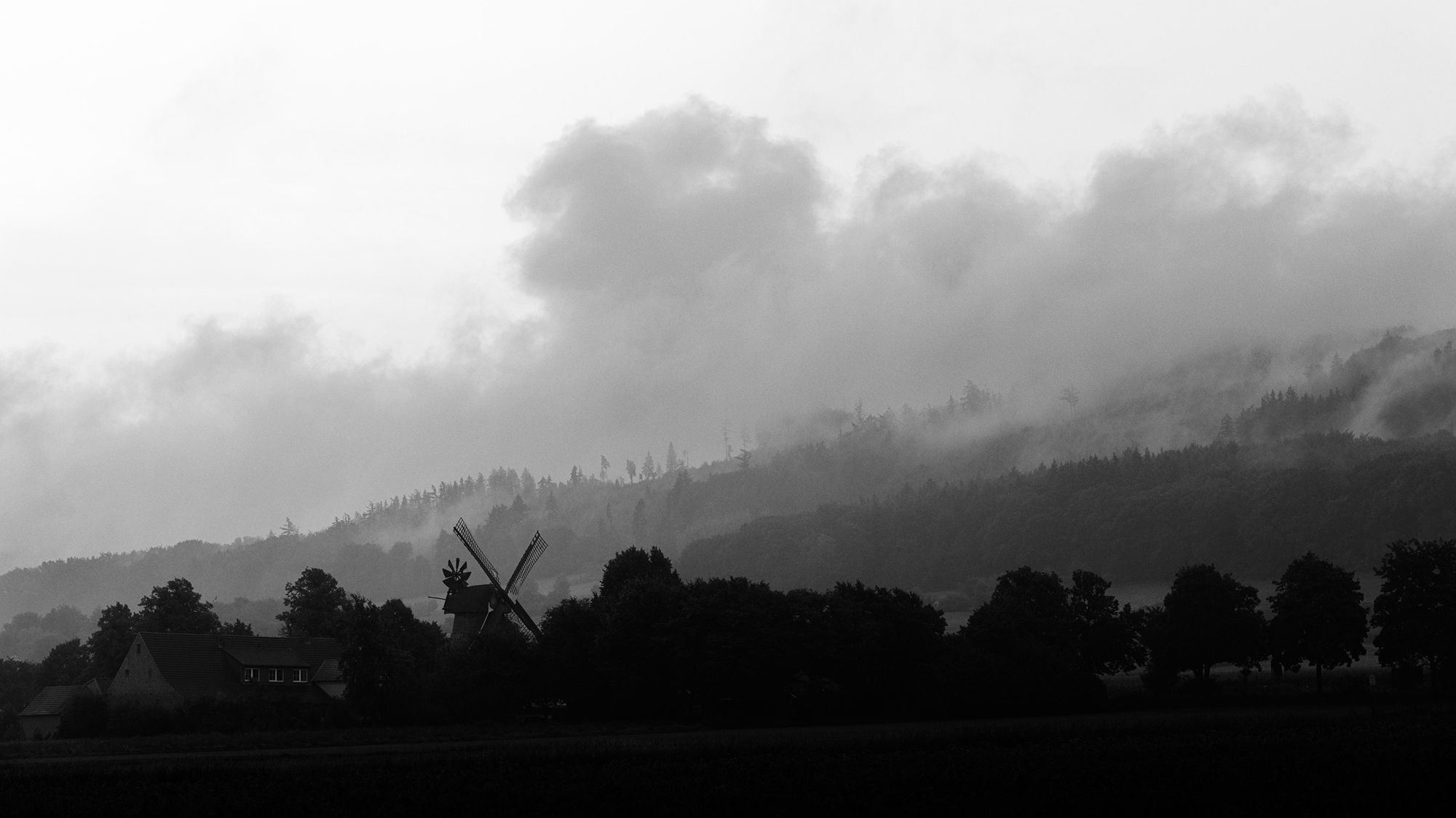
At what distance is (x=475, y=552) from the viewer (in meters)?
167

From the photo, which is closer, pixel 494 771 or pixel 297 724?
pixel 494 771

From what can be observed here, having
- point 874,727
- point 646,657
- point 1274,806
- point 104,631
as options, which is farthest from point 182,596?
point 1274,806

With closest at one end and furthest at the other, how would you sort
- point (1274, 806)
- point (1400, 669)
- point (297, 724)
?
point (1274, 806) → point (297, 724) → point (1400, 669)

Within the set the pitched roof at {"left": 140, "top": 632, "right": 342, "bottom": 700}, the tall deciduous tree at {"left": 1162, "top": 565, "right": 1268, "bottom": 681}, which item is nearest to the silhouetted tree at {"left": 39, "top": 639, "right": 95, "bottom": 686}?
the pitched roof at {"left": 140, "top": 632, "right": 342, "bottom": 700}

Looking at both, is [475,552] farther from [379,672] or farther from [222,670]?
[379,672]

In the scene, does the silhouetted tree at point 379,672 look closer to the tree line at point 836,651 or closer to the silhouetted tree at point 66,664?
the tree line at point 836,651

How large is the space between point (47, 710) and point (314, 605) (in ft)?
129

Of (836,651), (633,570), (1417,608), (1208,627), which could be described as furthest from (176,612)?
(1417,608)

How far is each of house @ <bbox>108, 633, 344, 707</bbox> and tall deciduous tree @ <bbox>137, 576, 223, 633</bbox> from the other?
1010 inches

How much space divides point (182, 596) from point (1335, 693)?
4806 inches

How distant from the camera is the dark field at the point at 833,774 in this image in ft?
168

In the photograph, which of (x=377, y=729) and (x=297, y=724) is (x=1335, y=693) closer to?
(x=377, y=729)

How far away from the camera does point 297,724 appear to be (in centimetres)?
10306

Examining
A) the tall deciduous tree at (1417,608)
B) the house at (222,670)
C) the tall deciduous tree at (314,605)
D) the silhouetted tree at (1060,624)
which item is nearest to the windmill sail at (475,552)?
the tall deciduous tree at (314,605)
